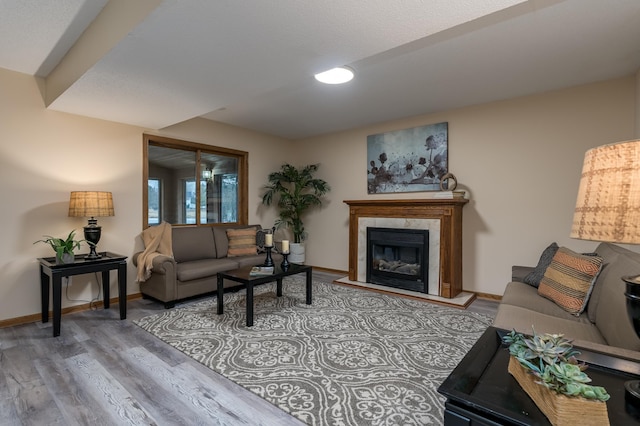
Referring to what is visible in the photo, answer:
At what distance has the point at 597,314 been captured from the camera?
1936mm

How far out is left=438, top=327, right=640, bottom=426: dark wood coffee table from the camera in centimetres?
88

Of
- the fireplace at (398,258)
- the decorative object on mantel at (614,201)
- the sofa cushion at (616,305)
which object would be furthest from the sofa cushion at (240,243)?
the decorative object on mantel at (614,201)

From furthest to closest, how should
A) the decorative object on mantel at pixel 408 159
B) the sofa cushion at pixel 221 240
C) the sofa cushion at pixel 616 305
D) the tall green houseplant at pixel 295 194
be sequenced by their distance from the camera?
the tall green houseplant at pixel 295 194
the sofa cushion at pixel 221 240
the decorative object on mantel at pixel 408 159
the sofa cushion at pixel 616 305

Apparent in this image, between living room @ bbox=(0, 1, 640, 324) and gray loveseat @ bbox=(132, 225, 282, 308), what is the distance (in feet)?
1.75

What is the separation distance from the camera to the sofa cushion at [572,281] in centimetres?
212

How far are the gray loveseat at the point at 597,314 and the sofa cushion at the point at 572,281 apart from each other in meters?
0.04

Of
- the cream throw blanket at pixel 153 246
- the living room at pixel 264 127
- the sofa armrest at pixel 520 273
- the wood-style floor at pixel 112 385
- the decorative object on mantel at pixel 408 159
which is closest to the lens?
the wood-style floor at pixel 112 385

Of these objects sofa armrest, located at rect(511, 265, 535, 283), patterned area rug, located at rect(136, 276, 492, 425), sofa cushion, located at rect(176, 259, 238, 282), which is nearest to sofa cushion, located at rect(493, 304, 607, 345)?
patterned area rug, located at rect(136, 276, 492, 425)

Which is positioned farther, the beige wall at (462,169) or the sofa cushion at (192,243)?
the sofa cushion at (192,243)

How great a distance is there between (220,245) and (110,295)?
4.71 ft

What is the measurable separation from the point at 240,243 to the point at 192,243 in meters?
0.68

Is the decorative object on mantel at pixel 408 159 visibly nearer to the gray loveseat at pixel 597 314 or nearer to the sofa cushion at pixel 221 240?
the gray loveseat at pixel 597 314

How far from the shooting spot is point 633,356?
120cm

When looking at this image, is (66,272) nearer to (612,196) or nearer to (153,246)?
(153,246)
